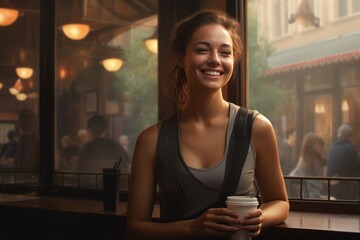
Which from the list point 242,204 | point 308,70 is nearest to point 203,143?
point 242,204

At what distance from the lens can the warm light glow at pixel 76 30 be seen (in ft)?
11.6

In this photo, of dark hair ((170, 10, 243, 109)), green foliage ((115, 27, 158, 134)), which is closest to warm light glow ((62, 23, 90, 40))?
green foliage ((115, 27, 158, 134))

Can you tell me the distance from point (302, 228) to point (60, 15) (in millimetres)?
2435

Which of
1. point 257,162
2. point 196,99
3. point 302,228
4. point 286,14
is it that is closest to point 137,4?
point 286,14

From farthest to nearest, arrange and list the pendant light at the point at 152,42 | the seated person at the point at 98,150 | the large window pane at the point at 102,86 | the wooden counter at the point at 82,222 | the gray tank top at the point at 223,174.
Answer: the seated person at the point at 98,150, the large window pane at the point at 102,86, the pendant light at the point at 152,42, the wooden counter at the point at 82,222, the gray tank top at the point at 223,174

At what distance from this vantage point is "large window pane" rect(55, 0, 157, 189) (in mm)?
3205

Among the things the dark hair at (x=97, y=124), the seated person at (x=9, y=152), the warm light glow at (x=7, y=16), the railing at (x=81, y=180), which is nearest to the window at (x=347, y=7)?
the railing at (x=81, y=180)

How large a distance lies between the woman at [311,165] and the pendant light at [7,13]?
2554 millimetres

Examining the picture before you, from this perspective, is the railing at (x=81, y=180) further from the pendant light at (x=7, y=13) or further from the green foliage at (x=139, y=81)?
the pendant light at (x=7, y=13)

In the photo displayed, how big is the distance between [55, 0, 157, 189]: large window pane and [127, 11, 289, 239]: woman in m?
1.12

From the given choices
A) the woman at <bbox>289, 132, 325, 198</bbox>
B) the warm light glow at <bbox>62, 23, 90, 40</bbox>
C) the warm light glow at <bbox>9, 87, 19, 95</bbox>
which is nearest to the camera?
the woman at <bbox>289, 132, 325, 198</bbox>

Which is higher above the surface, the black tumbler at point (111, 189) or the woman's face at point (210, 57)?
the woman's face at point (210, 57)

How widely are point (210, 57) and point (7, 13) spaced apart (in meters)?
2.66

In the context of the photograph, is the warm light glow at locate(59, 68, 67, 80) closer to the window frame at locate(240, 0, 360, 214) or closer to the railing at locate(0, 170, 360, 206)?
the railing at locate(0, 170, 360, 206)
